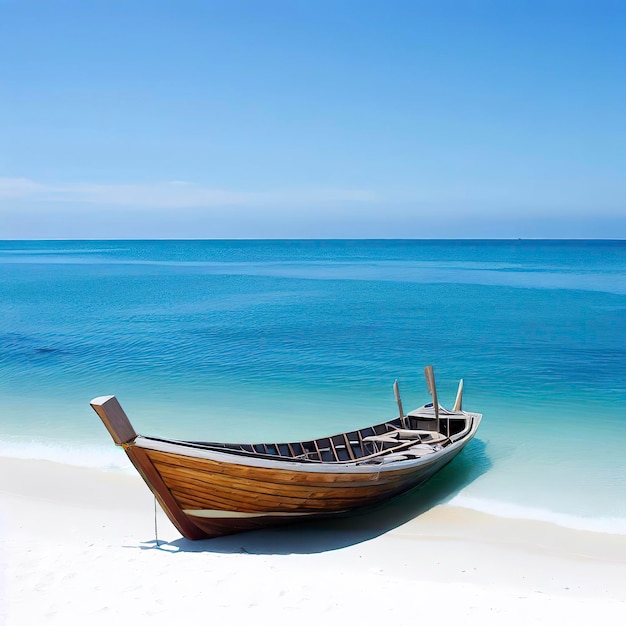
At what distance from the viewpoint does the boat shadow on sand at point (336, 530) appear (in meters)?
9.55

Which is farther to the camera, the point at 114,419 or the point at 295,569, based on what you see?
the point at 295,569

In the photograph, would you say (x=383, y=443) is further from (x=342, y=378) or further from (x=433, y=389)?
(x=342, y=378)

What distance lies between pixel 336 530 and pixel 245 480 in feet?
7.52

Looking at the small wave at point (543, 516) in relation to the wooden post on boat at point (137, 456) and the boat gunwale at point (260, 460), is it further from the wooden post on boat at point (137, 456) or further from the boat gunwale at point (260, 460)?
the wooden post on boat at point (137, 456)

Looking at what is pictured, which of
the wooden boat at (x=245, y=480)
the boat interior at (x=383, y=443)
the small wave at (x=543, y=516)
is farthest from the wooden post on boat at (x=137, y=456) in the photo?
the small wave at (x=543, y=516)

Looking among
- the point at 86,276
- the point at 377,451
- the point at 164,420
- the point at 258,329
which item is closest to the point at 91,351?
the point at 258,329

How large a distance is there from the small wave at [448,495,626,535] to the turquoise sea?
41mm

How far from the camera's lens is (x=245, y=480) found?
29.8 feet

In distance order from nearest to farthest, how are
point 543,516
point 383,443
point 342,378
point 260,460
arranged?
point 260,460 → point 543,516 → point 383,443 → point 342,378

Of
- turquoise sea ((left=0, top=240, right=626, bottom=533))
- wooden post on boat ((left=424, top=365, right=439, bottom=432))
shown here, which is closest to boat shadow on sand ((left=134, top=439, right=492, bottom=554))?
turquoise sea ((left=0, top=240, right=626, bottom=533))

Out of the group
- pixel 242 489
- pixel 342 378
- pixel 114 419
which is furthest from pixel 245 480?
pixel 342 378

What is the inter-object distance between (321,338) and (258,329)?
4.48m

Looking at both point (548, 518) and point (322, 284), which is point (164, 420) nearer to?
point (548, 518)

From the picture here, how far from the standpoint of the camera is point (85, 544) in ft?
31.1
